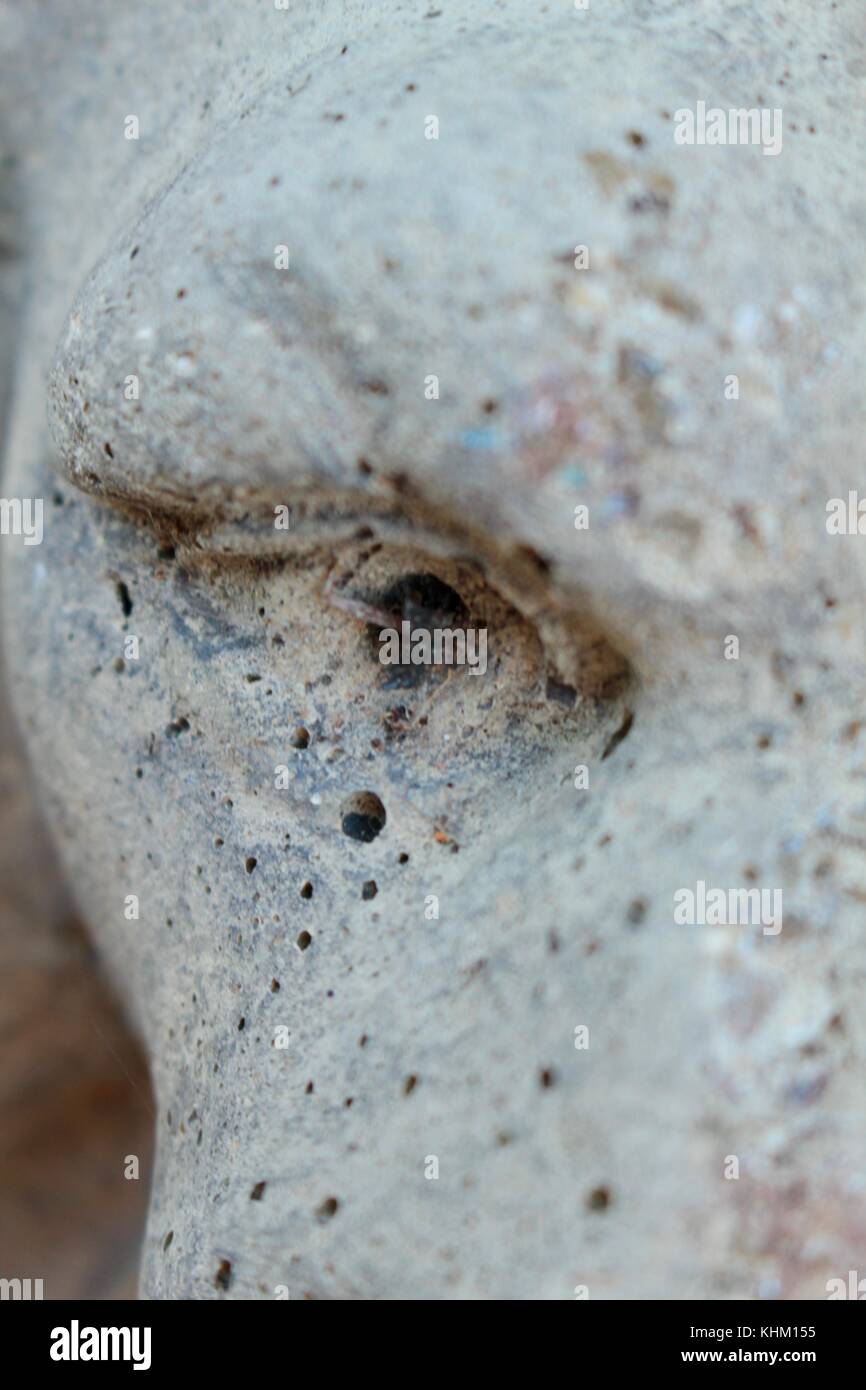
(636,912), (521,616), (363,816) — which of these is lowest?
(636,912)

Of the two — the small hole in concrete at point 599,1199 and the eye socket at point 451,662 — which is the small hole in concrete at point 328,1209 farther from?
the eye socket at point 451,662

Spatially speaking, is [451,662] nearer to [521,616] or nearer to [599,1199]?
[521,616]


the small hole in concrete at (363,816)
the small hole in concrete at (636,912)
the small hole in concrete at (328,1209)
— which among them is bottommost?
the small hole in concrete at (328,1209)

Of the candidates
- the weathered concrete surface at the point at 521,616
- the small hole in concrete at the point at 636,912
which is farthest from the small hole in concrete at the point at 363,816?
the small hole in concrete at the point at 636,912

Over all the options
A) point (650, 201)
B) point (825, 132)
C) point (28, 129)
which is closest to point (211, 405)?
point (650, 201)

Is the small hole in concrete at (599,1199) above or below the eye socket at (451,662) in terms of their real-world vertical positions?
below

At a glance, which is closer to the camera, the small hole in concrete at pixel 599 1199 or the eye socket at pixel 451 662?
the small hole in concrete at pixel 599 1199

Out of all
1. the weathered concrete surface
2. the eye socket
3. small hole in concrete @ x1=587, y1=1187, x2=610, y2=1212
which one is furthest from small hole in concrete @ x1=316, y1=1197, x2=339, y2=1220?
the eye socket

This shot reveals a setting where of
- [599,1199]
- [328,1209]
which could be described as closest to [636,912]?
[599,1199]
